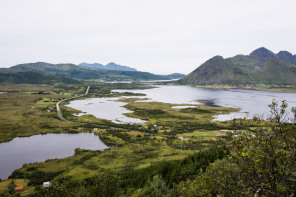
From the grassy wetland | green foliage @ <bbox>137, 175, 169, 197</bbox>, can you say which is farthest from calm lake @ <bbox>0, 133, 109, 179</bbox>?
green foliage @ <bbox>137, 175, 169, 197</bbox>

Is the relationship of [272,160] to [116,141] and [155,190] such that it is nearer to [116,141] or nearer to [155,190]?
[155,190]

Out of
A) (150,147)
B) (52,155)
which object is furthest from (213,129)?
(52,155)

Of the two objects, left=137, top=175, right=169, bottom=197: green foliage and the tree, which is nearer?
the tree

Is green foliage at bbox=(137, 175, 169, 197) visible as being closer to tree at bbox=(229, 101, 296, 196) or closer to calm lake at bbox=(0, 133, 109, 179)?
tree at bbox=(229, 101, 296, 196)

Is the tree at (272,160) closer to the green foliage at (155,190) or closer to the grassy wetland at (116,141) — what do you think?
the green foliage at (155,190)

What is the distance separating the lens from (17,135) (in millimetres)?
104875

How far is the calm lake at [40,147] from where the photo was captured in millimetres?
74000

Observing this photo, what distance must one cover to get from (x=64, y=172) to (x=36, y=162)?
18.2m

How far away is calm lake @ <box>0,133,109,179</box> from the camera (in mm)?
74000

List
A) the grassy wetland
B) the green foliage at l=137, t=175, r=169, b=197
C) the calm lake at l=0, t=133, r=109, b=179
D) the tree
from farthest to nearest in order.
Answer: the calm lake at l=0, t=133, r=109, b=179 < the grassy wetland < the green foliage at l=137, t=175, r=169, b=197 < the tree

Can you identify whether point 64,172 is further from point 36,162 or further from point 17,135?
point 17,135

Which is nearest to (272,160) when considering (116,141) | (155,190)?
(155,190)

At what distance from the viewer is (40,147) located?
298 feet

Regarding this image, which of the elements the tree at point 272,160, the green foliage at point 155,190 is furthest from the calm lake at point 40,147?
the tree at point 272,160
